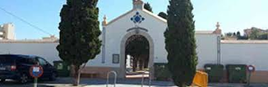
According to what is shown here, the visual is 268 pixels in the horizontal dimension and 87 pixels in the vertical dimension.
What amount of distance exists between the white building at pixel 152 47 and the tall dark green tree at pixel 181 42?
9.71 meters

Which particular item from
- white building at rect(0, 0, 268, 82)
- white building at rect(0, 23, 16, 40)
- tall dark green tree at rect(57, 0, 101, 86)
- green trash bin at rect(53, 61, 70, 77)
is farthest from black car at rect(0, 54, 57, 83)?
white building at rect(0, 23, 16, 40)

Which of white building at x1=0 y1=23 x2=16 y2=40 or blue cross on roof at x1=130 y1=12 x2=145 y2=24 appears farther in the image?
white building at x1=0 y1=23 x2=16 y2=40

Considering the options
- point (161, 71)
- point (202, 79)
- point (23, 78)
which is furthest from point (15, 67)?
point (161, 71)

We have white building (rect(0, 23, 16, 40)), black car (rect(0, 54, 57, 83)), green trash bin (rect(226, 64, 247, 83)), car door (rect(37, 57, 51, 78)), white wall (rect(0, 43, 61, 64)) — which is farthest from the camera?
white building (rect(0, 23, 16, 40))

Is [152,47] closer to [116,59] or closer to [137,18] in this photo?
[137,18]

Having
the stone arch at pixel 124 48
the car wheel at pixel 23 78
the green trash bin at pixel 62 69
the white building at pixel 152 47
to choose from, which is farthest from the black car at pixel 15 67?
the stone arch at pixel 124 48

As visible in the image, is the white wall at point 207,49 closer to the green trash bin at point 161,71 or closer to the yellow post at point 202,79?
the green trash bin at point 161,71

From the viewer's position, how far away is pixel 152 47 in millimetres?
25609

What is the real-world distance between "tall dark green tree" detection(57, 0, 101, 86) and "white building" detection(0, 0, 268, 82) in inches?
283

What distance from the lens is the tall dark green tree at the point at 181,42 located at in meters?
15.4

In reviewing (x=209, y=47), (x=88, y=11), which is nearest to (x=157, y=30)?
(x=209, y=47)

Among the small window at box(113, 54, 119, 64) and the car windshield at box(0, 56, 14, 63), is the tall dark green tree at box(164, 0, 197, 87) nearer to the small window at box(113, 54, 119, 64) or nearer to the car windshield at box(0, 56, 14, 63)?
the car windshield at box(0, 56, 14, 63)

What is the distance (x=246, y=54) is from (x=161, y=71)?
5901mm

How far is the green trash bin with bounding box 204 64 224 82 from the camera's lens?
24078mm
